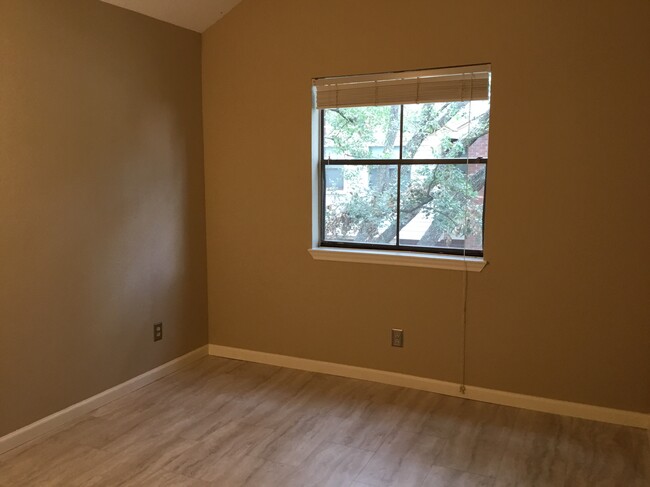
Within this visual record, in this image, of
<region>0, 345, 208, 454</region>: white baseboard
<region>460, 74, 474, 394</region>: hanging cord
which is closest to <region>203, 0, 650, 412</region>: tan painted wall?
<region>460, 74, 474, 394</region>: hanging cord

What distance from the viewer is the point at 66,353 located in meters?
3.06

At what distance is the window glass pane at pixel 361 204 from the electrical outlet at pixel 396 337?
22.9 inches

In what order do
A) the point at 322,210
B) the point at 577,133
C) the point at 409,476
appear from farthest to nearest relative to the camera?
the point at 322,210 → the point at 577,133 → the point at 409,476

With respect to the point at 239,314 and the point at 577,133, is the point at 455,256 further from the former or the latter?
the point at 239,314

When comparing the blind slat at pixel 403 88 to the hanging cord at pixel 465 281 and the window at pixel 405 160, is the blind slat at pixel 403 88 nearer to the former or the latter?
the window at pixel 405 160

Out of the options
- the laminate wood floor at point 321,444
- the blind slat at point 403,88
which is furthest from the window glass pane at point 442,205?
the laminate wood floor at point 321,444

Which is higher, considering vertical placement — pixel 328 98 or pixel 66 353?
pixel 328 98

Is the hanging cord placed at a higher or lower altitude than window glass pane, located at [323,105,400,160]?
lower

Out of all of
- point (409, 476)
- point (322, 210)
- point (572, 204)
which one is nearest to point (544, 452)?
point (409, 476)

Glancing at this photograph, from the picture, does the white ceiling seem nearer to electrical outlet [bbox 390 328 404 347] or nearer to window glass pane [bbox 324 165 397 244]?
window glass pane [bbox 324 165 397 244]

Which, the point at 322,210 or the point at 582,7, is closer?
the point at 582,7

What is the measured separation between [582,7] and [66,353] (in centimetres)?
333

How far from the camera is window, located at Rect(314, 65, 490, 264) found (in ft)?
10.9

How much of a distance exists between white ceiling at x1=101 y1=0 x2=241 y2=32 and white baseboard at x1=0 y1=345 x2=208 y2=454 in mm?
2278
